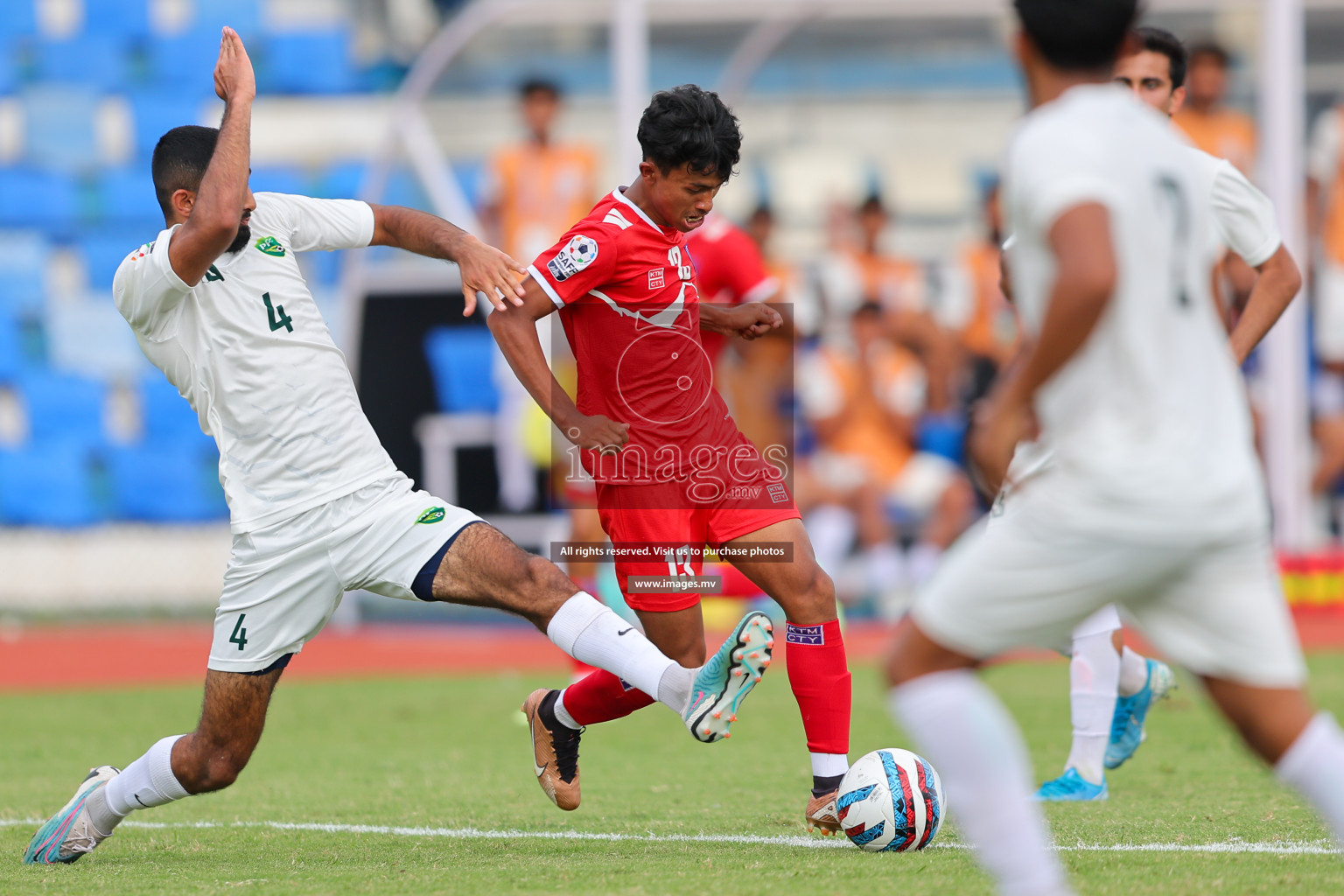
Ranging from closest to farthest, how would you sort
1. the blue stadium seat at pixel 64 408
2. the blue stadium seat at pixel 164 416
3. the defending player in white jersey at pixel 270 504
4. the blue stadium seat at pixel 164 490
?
1. the defending player in white jersey at pixel 270 504
2. the blue stadium seat at pixel 164 490
3. the blue stadium seat at pixel 164 416
4. the blue stadium seat at pixel 64 408

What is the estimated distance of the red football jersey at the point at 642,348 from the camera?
5316 millimetres

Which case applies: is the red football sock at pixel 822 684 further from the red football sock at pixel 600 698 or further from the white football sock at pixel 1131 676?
the white football sock at pixel 1131 676

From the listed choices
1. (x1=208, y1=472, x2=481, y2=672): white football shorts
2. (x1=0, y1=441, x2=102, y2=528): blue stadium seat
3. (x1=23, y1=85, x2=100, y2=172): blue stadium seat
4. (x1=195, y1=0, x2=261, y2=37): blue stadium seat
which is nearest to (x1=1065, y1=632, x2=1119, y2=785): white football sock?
(x1=208, y1=472, x2=481, y2=672): white football shorts

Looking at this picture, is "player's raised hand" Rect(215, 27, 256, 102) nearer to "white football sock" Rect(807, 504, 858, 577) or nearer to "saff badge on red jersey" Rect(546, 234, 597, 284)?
"saff badge on red jersey" Rect(546, 234, 597, 284)

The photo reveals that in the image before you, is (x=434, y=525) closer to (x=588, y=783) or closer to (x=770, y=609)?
(x=588, y=783)

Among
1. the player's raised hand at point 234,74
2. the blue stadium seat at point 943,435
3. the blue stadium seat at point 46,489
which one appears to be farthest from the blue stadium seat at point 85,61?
the player's raised hand at point 234,74

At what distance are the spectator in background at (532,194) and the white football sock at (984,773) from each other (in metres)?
9.31

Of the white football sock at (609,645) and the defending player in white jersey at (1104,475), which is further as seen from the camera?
the white football sock at (609,645)

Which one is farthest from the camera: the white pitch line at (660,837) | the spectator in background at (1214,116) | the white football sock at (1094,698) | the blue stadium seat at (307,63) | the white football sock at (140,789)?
the blue stadium seat at (307,63)

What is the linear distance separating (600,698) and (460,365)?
26.3 feet

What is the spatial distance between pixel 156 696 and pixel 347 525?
553 centimetres

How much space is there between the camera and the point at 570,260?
5.21 m

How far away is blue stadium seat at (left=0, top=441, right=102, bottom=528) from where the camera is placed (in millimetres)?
14961

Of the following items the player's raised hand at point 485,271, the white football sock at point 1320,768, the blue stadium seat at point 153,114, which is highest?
the blue stadium seat at point 153,114
